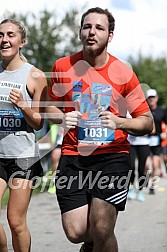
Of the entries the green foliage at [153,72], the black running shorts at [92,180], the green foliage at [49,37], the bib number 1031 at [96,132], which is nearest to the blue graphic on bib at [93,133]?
the bib number 1031 at [96,132]

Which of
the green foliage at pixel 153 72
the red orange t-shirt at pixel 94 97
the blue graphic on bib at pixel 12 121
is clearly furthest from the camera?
the green foliage at pixel 153 72

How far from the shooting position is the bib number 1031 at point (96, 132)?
5289mm

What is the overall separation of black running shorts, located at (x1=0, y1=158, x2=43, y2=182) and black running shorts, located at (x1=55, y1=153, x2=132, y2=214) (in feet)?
0.87

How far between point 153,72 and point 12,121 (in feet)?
196

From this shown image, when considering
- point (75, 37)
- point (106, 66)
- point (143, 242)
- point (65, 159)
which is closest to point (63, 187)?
point (65, 159)

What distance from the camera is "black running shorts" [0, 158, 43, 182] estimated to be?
18.2ft

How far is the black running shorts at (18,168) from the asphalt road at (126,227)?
5.46 ft

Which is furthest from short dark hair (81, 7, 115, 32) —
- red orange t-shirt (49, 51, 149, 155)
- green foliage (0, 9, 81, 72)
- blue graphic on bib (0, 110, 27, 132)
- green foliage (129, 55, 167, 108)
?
green foliage (129, 55, 167, 108)

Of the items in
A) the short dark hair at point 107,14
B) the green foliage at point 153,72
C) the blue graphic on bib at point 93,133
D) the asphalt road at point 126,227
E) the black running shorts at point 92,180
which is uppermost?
the short dark hair at point 107,14

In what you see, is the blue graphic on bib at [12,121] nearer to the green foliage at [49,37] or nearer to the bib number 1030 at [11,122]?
the bib number 1030 at [11,122]

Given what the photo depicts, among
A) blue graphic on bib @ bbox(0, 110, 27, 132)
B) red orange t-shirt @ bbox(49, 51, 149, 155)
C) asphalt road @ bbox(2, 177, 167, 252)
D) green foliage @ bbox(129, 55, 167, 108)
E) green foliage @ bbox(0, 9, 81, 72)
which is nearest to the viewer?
red orange t-shirt @ bbox(49, 51, 149, 155)

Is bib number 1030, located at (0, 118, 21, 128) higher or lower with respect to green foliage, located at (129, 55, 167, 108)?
higher

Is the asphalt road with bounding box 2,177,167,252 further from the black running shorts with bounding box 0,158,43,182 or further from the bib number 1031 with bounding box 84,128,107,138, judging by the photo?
the bib number 1031 with bounding box 84,128,107,138

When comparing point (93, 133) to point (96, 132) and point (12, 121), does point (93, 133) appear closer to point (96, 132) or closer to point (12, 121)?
point (96, 132)
